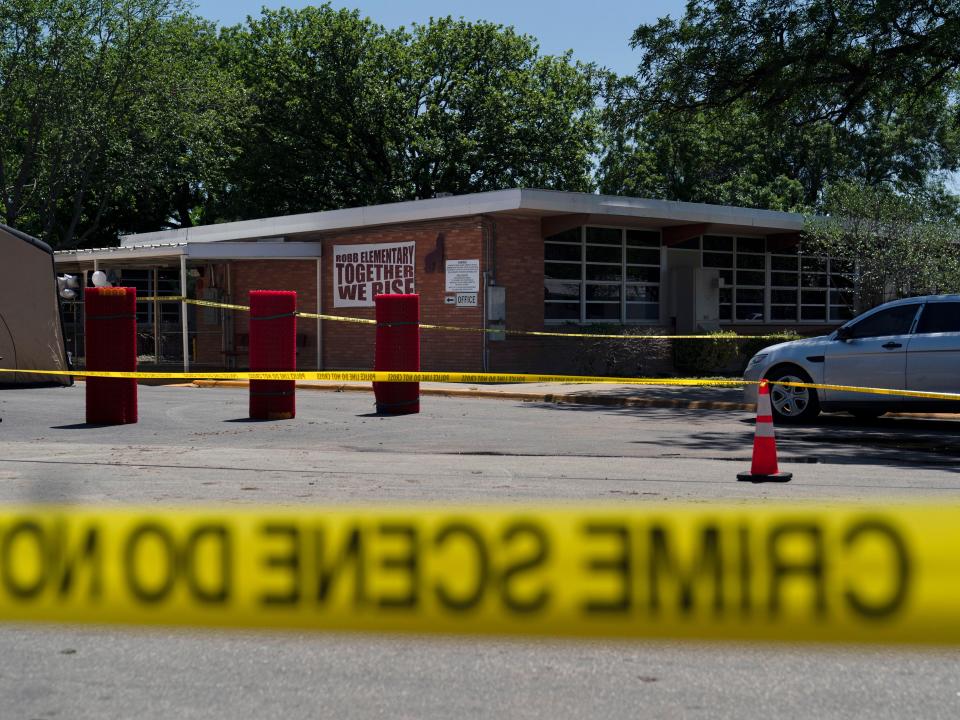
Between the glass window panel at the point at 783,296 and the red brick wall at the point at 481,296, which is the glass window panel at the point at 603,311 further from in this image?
the glass window panel at the point at 783,296

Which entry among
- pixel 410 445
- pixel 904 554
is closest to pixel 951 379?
pixel 410 445

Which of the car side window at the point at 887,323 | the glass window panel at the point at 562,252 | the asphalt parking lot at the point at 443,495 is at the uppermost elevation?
the glass window panel at the point at 562,252

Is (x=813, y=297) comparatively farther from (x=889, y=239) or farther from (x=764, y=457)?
(x=764, y=457)

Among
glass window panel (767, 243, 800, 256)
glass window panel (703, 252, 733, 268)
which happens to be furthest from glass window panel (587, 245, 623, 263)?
glass window panel (767, 243, 800, 256)

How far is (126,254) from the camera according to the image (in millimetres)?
26391

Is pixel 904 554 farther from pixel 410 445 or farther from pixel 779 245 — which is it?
pixel 779 245

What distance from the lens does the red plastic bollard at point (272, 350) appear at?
45.3 feet

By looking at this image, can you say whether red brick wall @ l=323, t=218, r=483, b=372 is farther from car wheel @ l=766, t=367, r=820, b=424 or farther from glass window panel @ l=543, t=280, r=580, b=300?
car wheel @ l=766, t=367, r=820, b=424

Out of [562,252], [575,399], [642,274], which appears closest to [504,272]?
[562,252]

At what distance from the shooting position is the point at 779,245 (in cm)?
2808

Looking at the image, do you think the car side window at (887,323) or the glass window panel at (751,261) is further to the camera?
the glass window panel at (751,261)

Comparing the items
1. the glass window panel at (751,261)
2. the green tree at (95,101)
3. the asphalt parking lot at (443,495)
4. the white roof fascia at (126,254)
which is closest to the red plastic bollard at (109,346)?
the asphalt parking lot at (443,495)

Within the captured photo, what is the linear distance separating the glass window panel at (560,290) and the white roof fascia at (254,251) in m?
5.66

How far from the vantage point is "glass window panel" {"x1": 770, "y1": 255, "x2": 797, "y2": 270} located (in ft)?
94.0
